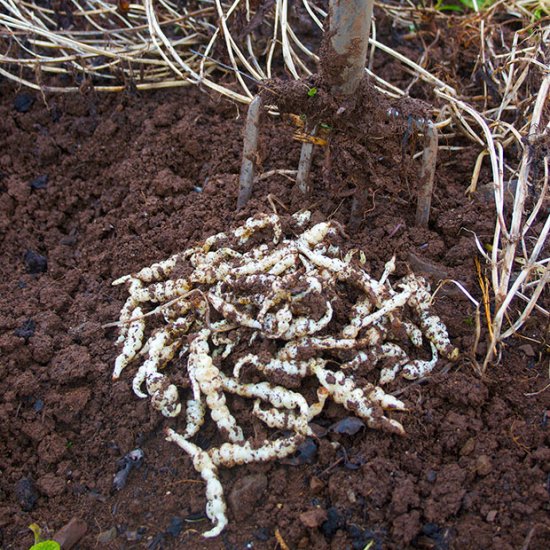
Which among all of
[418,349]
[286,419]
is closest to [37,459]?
[286,419]

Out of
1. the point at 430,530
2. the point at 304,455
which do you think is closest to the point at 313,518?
the point at 304,455

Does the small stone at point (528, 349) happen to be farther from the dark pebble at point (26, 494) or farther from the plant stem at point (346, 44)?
the dark pebble at point (26, 494)

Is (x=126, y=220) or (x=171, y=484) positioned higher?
(x=126, y=220)

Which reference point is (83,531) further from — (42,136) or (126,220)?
(42,136)

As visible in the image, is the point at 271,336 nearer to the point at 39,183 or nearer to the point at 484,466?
the point at 484,466

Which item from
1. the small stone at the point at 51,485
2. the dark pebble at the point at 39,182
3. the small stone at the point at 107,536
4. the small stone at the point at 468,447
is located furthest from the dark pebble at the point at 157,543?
the dark pebble at the point at 39,182
